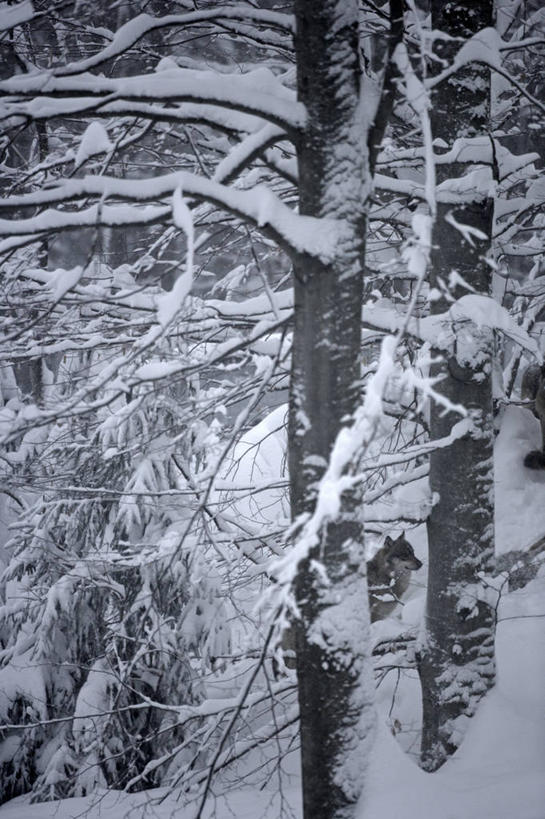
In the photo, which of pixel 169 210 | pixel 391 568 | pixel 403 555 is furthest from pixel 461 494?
pixel 391 568

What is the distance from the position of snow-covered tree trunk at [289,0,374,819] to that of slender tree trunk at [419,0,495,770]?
1434 mm

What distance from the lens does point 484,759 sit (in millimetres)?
3662

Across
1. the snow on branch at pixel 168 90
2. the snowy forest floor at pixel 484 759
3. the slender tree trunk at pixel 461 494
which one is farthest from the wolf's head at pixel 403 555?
the snow on branch at pixel 168 90

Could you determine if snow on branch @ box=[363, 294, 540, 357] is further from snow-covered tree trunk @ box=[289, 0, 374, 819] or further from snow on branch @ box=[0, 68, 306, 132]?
snow on branch @ box=[0, 68, 306, 132]

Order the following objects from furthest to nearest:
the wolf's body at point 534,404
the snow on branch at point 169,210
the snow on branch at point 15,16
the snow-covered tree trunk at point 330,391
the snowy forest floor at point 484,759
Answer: the wolf's body at point 534,404 → the snowy forest floor at point 484,759 → the snow-covered tree trunk at point 330,391 → the snow on branch at point 169,210 → the snow on branch at point 15,16

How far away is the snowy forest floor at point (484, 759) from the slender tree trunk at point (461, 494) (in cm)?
20

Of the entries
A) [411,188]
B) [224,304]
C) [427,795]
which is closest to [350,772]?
[427,795]

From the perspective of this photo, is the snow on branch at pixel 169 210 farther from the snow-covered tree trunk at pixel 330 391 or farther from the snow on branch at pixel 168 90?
the snow on branch at pixel 168 90

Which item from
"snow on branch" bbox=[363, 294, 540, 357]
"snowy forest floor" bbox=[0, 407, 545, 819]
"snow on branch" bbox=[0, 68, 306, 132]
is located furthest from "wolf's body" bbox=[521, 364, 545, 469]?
"snow on branch" bbox=[0, 68, 306, 132]

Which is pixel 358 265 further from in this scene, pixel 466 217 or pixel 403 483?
pixel 403 483

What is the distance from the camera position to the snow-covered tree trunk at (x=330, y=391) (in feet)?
8.53

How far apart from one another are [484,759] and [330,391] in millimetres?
2591

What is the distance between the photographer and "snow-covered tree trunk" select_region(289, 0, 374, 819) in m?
2.60

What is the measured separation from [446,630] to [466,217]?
270 cm
